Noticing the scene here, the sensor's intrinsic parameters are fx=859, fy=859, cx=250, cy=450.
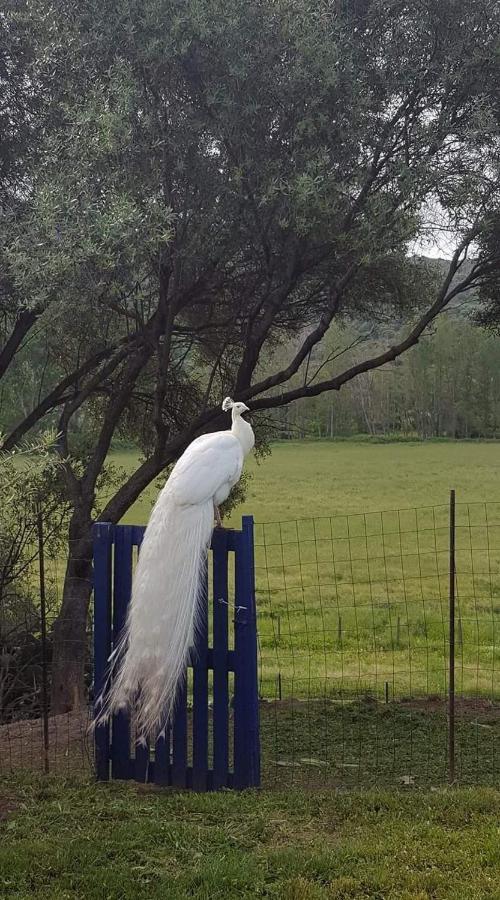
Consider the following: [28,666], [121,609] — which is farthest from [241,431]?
[28,666]

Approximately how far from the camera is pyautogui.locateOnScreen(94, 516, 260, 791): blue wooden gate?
20.6 feet

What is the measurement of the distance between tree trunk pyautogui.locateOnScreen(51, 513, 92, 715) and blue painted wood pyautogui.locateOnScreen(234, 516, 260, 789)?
148 inches

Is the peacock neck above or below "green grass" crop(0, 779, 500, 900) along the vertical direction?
above

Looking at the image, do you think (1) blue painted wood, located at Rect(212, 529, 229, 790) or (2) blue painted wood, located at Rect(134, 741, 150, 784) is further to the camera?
(2) blue painted wood, located at Rect(134, 741, 150, 784)

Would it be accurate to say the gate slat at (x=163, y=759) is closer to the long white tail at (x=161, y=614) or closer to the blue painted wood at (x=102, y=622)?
the long white tail at (x=161, y=614)

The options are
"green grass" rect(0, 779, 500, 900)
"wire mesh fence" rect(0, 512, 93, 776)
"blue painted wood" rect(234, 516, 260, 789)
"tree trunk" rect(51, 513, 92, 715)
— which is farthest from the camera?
"tree trunk" rect(51, 513, 92, 715)

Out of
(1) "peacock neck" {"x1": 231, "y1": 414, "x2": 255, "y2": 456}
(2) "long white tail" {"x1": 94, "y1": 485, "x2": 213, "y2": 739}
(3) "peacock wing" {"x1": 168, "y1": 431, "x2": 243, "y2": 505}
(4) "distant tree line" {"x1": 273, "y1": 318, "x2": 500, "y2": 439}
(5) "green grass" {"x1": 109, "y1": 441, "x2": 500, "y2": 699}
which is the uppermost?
(4) "distant tree line" {"x1": 273, "y1": 318, "x2": 500, "y2": 439}

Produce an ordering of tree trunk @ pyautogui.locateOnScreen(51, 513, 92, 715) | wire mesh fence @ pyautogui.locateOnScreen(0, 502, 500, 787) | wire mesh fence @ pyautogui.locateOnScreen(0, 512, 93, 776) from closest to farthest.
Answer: wire mesh fence @ pyautogui.locateOnScreen(0, 502, 500, 787) → wire mesh fence @ pyautogui.locateOnScreen(0, 512, 93, 776) → tree trunk @ pyautogui.locateOnScreen(51, 513, 92, 715)

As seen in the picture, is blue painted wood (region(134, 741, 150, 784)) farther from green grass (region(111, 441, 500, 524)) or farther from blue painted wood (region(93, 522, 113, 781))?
green grass (region(111, 441, 500, 524))

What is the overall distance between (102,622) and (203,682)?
35.7 inches

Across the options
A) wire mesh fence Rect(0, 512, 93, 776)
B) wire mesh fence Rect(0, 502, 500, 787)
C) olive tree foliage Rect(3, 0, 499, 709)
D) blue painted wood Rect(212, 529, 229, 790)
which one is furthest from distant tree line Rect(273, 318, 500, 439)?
blue painted wood Rect(212, 529, 229, 790)

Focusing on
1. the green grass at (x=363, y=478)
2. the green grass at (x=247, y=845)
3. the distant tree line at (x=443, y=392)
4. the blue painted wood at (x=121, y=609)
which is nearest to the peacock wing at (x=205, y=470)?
the blue painted wood at (x=121, y=609)

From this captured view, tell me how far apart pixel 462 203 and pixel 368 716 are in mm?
5403

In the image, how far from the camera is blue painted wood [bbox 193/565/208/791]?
6289 mm
